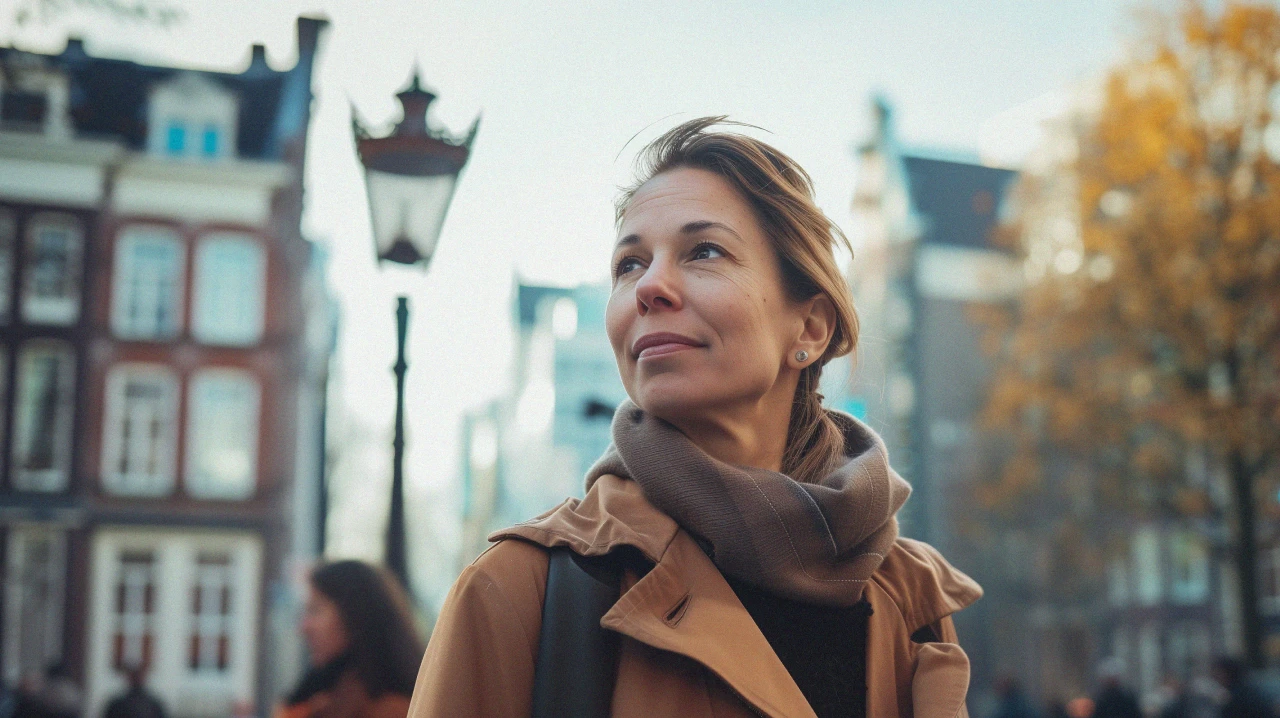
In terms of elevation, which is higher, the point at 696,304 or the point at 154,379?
the point at 154,379

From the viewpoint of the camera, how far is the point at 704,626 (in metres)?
1.82

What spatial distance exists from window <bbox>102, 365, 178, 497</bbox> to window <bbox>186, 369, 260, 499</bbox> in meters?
0.42

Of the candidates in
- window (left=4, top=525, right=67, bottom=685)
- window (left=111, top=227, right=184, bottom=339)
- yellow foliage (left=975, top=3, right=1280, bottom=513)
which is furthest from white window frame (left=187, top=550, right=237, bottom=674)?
yellow foliage (left=975, top=3, right=1280, bottom=513)

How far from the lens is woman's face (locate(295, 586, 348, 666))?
451cm

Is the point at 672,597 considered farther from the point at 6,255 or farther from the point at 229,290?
the point at 229,290

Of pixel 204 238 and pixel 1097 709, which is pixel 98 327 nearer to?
pixel 204 238

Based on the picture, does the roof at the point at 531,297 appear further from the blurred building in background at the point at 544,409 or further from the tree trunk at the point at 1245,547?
Answer: the tree trunk at the point at 1245,547

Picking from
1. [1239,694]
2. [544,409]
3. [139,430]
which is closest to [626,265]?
[1239,694]

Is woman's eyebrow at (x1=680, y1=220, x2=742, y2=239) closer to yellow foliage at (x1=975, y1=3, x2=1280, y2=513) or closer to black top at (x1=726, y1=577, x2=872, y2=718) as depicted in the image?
black top at (x1=726, y1=577, x2=872, y2=718)

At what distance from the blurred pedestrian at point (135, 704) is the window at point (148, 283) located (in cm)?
1739

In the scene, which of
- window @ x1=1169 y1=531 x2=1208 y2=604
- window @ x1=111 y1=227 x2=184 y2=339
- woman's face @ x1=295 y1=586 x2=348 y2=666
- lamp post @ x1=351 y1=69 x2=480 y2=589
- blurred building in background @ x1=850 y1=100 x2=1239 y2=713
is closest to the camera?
woman's face @ x1=295 y1=586 x2=348 y2=666

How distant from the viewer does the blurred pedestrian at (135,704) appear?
30.4ft

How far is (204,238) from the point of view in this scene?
1045 inches

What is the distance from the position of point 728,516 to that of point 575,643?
0.34 meters
